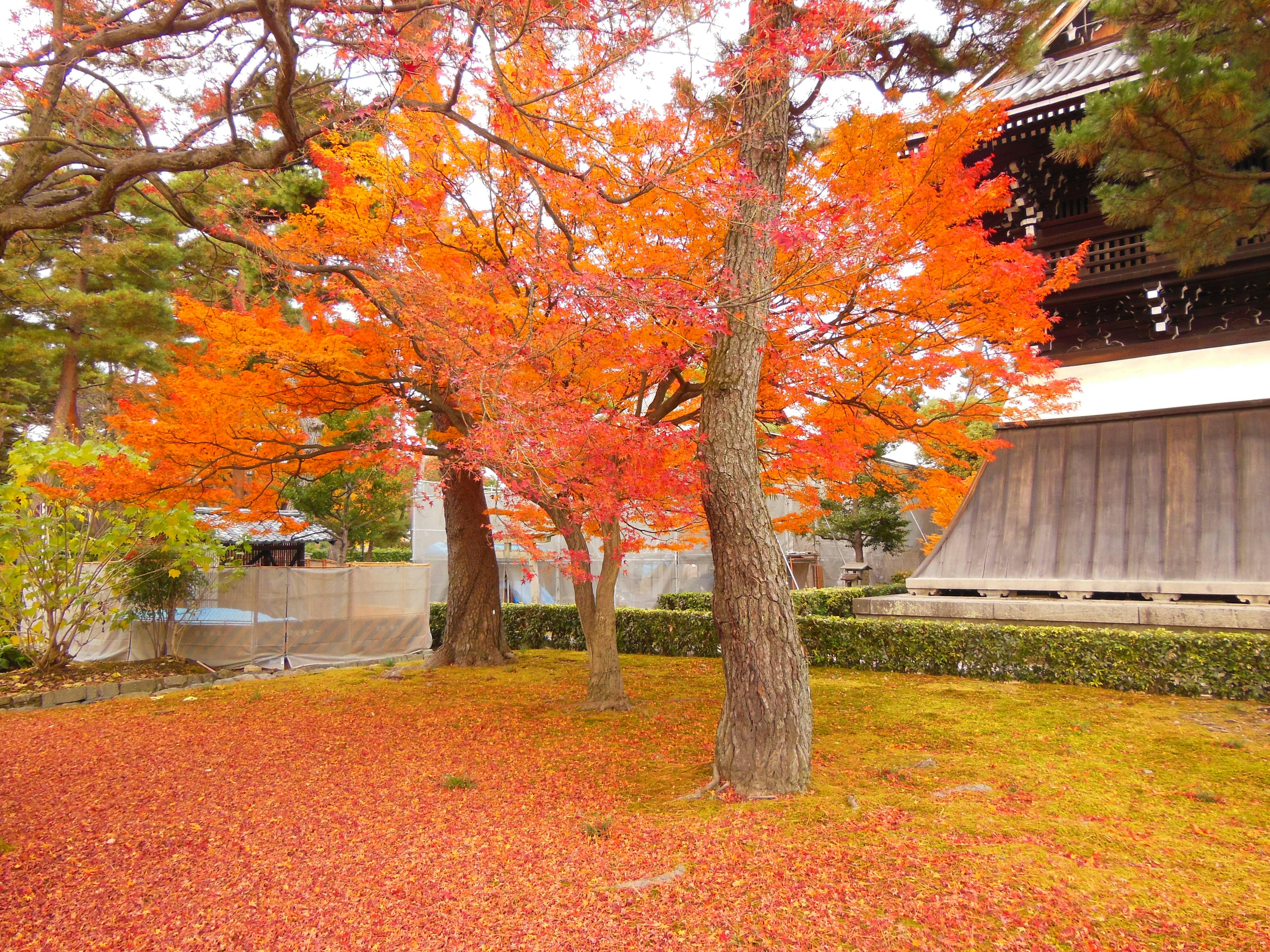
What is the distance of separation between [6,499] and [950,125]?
41.7ft

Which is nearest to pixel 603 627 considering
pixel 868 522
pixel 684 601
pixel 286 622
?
pixel 684 601

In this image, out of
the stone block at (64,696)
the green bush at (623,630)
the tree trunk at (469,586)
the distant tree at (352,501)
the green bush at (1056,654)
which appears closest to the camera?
the green bush at (1056,654)

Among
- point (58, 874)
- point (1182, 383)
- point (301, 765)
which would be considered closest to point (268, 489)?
point (301, 765)

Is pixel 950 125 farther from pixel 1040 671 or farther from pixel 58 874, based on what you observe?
pixel 58 874

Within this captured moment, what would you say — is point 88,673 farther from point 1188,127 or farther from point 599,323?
point 1188,127

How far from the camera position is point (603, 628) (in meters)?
8.26

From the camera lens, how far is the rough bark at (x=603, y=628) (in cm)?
805

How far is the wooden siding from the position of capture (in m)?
9.07

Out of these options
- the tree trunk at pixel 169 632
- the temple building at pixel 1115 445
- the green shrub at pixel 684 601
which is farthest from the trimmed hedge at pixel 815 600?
the tree trunk at pixel 169 632

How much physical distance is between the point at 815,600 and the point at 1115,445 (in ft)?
19.4

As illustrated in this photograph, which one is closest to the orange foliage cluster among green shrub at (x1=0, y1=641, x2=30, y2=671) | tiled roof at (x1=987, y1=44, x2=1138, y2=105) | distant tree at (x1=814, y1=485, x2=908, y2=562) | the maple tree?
the maple tree

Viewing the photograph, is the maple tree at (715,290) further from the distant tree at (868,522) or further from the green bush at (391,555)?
the green bush at (391,555)

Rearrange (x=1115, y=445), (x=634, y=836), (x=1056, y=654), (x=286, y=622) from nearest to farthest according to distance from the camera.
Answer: (x=634, y=836) < (x=1056, y=654) < (x=1115, y=445) < (x=286, y=622)

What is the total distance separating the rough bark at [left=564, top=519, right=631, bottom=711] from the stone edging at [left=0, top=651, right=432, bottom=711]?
18.7ft
